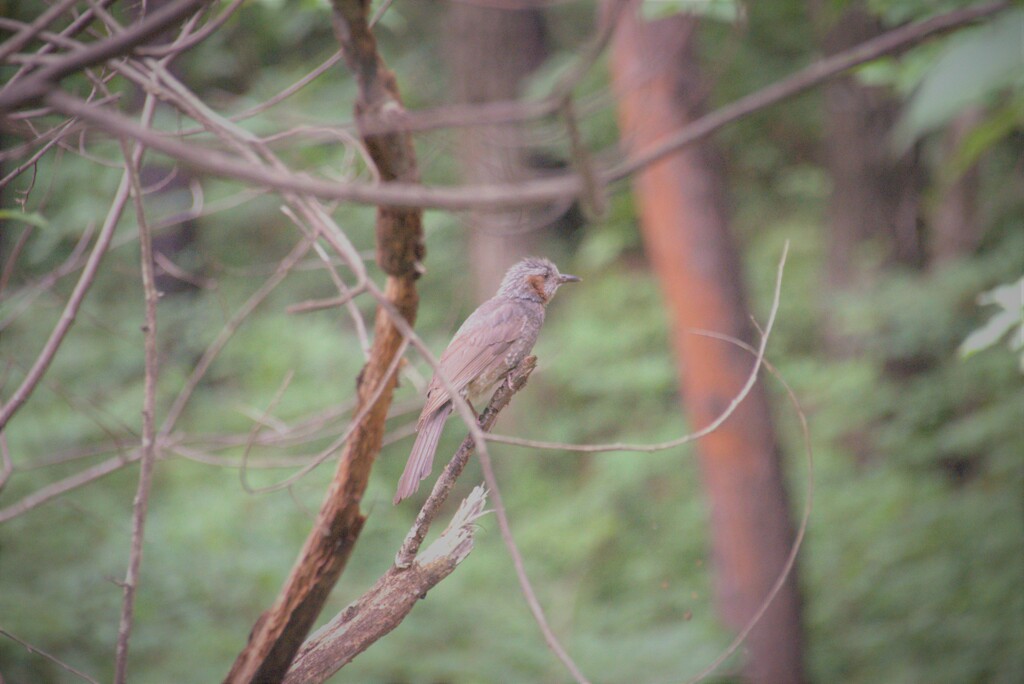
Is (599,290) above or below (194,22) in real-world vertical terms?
above

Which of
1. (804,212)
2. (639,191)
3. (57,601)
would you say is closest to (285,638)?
(57,601)

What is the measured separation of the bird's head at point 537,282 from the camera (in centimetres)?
351

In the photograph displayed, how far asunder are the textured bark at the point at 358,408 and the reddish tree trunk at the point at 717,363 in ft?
10.7

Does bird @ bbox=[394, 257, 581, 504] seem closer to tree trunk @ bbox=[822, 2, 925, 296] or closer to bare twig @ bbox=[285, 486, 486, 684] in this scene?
bare twig @ bbox=[285, 486, 486, 684]

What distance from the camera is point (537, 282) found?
3553 mm

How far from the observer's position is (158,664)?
484 cm

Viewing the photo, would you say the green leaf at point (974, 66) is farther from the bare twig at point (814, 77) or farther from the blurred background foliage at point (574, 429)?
the bare twig at point (814, 77)

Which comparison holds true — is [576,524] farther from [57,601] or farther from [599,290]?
[57,601]

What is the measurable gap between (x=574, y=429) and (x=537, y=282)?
5431 millimetres

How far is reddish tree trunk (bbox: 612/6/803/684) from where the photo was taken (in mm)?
5711

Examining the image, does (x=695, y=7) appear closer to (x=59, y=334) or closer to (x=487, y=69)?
(x=59, y=334)

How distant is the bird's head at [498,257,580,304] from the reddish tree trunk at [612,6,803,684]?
239 centimetres

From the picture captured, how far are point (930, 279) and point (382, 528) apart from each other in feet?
19.4

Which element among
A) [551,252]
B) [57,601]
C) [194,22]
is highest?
[551,252]
